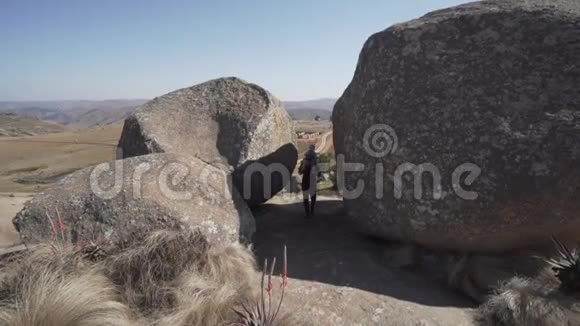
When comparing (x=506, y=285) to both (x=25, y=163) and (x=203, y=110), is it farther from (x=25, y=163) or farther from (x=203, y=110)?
(x=25, y=163)

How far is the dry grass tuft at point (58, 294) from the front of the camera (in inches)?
150

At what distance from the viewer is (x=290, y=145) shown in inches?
372

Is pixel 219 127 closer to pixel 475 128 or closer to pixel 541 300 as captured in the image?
pixel 475 128

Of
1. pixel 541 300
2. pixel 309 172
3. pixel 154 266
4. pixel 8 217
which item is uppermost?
pixel 309 172

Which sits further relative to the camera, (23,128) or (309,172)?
(23,128)

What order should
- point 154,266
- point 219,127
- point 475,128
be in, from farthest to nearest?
point 219,127 < point 475,128 < point 154,266

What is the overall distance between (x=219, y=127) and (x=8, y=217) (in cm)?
671

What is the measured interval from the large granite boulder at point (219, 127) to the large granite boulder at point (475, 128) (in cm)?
236

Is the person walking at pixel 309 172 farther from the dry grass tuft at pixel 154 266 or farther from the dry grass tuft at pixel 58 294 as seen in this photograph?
the dry grass tuft at pixel 58 294

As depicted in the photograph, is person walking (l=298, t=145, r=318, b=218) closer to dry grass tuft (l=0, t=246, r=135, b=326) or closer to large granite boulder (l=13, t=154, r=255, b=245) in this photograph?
large granite boulder (l=13, t=154, r=255, b=245)

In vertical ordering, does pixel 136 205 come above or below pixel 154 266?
above

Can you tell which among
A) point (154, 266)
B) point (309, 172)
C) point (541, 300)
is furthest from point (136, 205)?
point (541, 300)

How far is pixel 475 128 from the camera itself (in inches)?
233

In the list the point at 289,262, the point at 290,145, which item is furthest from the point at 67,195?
the point at 290,145
